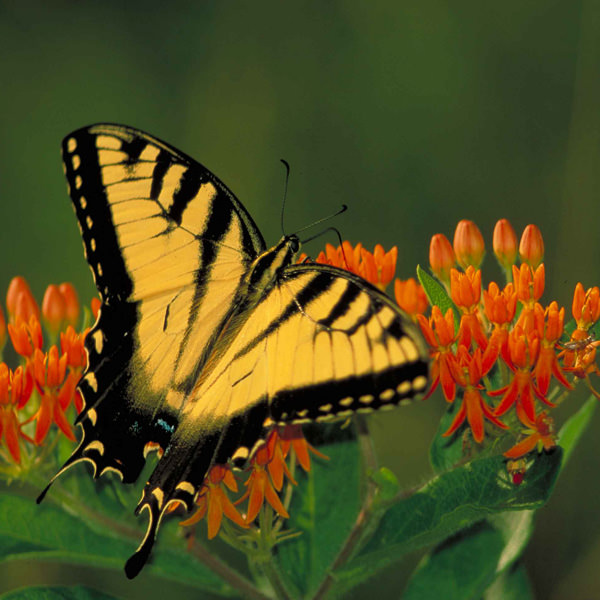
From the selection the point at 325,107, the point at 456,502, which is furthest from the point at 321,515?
the point at 325,107

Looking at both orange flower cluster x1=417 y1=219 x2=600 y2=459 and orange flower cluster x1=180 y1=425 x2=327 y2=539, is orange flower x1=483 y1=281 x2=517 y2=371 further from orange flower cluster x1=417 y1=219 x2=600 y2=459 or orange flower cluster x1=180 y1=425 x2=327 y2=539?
orange flower cluster x1=180 y1=425 x2=327 y2=539

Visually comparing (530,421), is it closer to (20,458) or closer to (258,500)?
(258,500)

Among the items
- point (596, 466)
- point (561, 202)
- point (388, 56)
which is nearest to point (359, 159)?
point (388, 56)

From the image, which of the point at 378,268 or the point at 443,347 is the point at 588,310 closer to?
the point at 443,347

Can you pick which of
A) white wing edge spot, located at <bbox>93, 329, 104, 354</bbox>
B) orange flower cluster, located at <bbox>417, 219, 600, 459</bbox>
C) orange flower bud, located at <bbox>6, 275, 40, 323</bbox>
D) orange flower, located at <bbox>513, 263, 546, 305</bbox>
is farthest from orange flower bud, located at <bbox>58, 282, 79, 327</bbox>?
orange flower, located at <bbox>513, 263, 546, 305</bbox>

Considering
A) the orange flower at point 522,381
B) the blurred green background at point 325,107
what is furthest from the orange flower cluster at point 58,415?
the blurred green background at point 325,107

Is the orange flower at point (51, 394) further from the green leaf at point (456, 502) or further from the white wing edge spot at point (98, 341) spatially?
the green leaf at point (456, 502)
